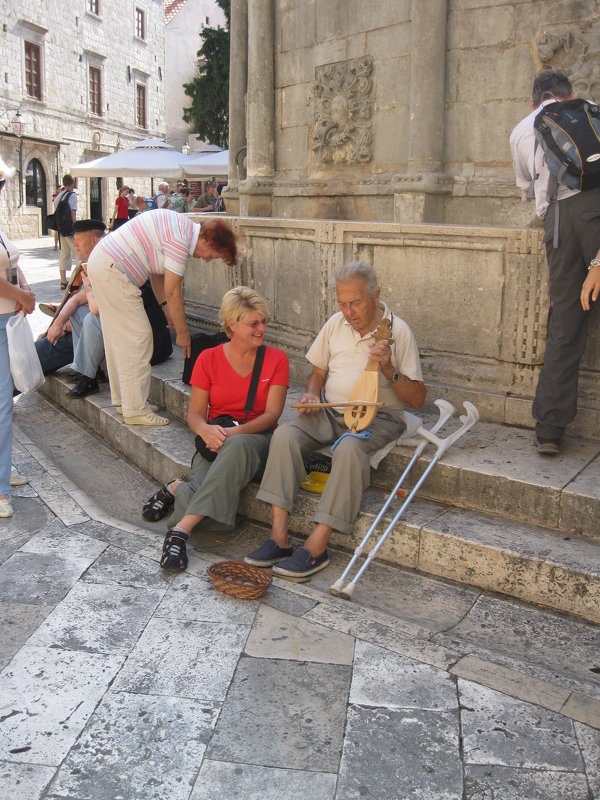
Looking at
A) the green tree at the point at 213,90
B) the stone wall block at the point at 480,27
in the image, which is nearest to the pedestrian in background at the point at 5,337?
the stone wall block at the point at 480,27

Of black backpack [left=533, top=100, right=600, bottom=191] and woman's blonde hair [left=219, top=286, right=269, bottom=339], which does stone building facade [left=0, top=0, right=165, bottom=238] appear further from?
black backpack [left=533, top=100, right=600, bottom=191]

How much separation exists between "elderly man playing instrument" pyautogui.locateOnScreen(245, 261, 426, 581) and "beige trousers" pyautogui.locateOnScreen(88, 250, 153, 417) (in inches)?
64.0

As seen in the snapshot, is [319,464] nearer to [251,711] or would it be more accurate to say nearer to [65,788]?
[251,711]

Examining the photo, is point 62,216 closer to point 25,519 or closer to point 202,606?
point 25,519

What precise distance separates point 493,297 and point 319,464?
1444 millimetres

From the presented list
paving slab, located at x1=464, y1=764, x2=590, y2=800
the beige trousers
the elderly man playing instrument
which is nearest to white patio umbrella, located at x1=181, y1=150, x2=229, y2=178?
the beige trousers

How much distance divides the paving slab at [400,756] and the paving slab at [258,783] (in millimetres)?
66

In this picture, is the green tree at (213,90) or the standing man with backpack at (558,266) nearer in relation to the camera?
the standing man with backpack at (558,266)

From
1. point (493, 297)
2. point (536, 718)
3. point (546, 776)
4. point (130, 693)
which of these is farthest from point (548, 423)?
point (130, 693)

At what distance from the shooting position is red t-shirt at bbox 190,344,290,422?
14.9 feet

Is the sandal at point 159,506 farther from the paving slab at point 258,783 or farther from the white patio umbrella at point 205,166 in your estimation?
the white patio umbrella at point 205,166

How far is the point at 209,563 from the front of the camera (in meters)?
4.15

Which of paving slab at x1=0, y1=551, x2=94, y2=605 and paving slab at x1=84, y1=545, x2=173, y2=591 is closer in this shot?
paving slab at x1=0, y1=551, x2=94, y2=605

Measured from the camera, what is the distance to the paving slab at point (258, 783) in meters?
2.49
